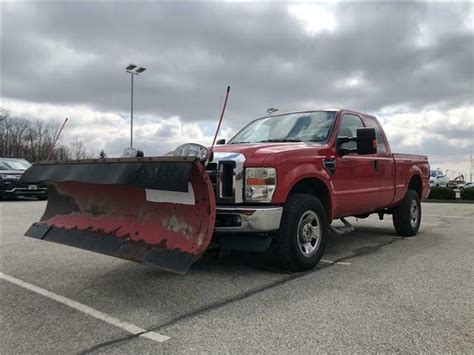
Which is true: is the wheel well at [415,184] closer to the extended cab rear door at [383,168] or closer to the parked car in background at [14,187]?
the extended cab rear door at [383,168]

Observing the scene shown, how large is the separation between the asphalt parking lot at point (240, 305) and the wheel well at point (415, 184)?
214 centimetres

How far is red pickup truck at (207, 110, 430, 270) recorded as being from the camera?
4.41m

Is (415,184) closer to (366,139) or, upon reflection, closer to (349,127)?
(349,127)

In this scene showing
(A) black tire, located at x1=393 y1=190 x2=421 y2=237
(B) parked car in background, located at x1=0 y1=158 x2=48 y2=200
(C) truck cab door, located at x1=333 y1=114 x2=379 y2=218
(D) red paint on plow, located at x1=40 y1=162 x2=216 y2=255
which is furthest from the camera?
(B) parked car in background, located at x1=0 y1=158 x2=48 y2=200

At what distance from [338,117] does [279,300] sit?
286 cm

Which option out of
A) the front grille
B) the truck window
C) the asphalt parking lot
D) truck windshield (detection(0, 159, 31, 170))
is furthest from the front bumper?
the front grille

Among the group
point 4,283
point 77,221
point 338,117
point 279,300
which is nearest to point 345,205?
point 338,117

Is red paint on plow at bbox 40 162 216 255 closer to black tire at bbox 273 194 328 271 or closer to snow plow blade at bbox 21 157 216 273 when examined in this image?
snow plow blade at bbox 21 157 216 273

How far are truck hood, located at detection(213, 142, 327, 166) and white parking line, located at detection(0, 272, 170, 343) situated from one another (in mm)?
1882

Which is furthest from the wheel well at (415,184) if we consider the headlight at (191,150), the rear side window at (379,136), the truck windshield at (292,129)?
the headlight at (191,150)

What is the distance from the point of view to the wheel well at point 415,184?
7.98 meters

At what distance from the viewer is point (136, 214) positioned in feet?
15.1

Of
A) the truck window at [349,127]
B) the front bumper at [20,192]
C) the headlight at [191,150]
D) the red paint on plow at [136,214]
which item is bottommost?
the front bumper at [20,192]

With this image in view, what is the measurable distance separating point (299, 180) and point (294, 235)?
1.97 ft
